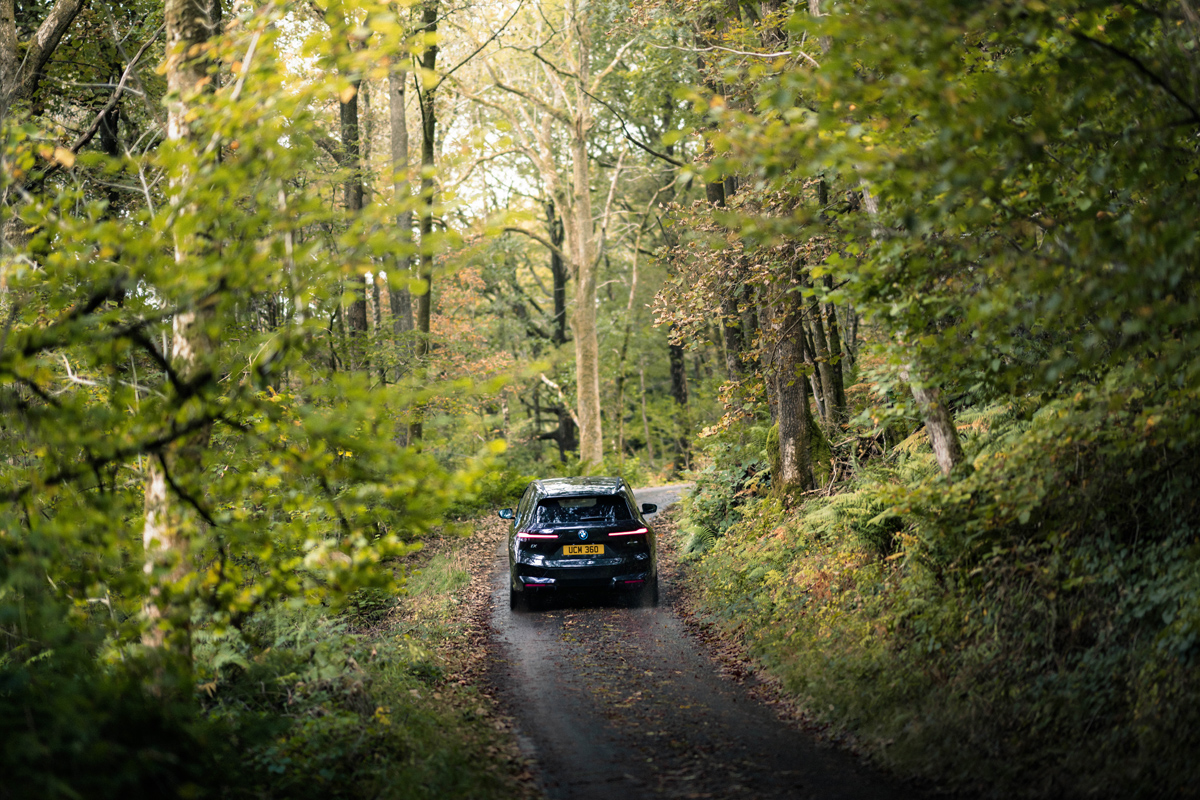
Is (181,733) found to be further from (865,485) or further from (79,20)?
(79,20)

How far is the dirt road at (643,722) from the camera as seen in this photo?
219 inches

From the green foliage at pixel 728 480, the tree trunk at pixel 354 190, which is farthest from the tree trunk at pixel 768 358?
the tree trunk at pixel 354 190

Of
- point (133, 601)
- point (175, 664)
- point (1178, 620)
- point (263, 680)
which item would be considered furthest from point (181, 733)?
point (1178, 620)

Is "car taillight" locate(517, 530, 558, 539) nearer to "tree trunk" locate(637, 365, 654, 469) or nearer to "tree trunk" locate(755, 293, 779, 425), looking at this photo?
A: "tree trunk" locate(755, 293, 779, 425)

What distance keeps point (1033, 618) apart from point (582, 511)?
6031 mm

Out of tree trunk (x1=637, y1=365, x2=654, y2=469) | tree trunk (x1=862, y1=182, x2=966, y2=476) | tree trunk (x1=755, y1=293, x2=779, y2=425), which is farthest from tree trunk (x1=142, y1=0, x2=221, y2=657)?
tree trunk (x1=637, y1=365, x2=654, y2=469)

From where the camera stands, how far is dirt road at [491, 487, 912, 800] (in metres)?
5.56

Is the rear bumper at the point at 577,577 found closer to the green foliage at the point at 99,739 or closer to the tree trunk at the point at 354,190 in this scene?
the green foliage at the point at 99,739

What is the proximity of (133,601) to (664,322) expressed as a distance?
878cm

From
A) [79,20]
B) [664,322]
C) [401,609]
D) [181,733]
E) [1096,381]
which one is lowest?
[401,609]

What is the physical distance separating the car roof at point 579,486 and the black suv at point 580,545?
0.05 ft

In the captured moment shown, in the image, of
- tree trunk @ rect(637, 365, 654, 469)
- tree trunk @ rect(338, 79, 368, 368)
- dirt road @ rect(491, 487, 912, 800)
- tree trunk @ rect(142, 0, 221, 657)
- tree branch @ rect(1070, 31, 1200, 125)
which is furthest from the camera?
tree trunk @ rect(637, 365, 654, 469)

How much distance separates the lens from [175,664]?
185 inches

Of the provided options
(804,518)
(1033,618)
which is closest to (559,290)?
(804,518)
